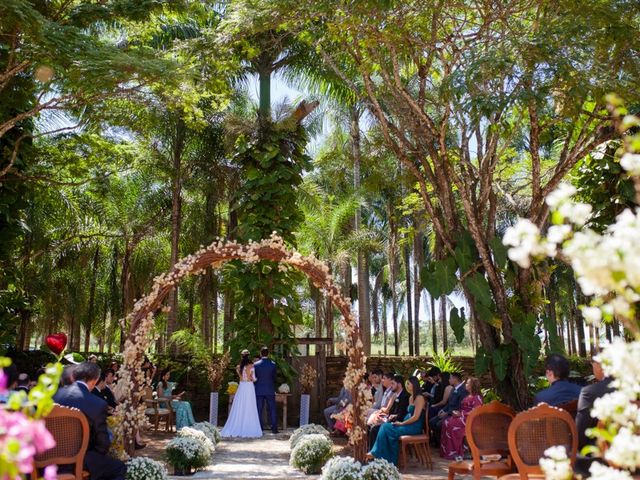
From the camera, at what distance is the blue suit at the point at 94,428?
5.97 m

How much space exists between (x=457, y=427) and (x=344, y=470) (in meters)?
3.66

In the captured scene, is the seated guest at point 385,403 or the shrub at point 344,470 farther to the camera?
the seated guest at point 385,403

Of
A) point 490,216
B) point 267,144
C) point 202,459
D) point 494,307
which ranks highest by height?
point 267,144

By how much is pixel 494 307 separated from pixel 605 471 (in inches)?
341

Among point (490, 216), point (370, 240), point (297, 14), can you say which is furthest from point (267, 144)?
point (370, 240)

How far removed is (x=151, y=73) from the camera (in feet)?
32.8

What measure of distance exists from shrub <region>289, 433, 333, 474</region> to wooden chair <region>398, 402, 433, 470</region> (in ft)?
3.37

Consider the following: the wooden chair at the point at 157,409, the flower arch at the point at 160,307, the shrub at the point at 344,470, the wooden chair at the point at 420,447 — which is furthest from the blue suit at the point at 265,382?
the shrub at the point at 344,470

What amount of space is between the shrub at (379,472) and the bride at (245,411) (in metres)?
6.75

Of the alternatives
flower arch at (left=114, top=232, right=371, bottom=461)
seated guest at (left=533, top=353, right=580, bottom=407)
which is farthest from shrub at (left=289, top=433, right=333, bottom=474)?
seated guest at (left=533, top=353, right=580, bottom=407)

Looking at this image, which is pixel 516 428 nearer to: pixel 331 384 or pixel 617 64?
pixel 617 64

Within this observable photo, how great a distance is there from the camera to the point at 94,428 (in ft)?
19.9

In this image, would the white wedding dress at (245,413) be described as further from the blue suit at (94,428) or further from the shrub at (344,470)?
the blue suit at (94,428)

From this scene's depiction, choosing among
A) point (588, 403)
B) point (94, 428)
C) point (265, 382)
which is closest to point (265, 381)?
point (265, 382)
